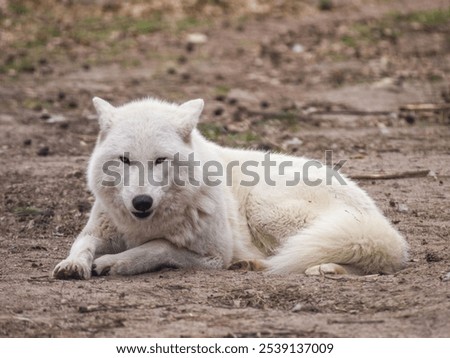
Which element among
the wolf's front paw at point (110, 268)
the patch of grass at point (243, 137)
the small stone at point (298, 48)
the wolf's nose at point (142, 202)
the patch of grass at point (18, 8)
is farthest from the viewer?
the patch of grass at point (18, 8)

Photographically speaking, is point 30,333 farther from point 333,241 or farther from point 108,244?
point 333,241

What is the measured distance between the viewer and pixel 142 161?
513 cm

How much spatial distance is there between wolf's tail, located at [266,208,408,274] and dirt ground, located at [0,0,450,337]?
0.48ft

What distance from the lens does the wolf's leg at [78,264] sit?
5117 millimetres

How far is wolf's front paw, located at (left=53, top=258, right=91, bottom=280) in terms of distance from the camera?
5117mm

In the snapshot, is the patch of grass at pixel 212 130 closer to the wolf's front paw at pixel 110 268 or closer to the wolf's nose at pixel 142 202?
the wolf's front paw at pixel 110 268

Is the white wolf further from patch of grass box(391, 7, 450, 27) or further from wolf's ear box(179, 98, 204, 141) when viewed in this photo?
patch of grass box(391, 7, 450, 27)

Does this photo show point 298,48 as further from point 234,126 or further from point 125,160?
point 125,160

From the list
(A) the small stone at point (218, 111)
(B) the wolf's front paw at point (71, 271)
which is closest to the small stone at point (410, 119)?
(A) the small stone at point (218, 111)

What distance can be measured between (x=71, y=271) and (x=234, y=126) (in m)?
4.94

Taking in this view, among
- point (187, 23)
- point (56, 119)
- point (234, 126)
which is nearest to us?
point (234, 126)

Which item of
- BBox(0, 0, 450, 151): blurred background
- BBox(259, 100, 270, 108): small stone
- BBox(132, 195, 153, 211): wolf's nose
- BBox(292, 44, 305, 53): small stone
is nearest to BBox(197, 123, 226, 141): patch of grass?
BBox(0, 0, 450, 151): blurred background

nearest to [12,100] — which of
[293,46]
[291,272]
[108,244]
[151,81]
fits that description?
[151,81]

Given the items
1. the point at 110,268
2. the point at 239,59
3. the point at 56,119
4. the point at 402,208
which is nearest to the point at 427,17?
the point at 239,59
